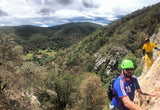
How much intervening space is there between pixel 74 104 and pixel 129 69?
18.4m

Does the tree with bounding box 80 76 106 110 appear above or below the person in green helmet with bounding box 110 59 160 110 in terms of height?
below

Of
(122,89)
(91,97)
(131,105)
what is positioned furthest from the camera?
(91,97)

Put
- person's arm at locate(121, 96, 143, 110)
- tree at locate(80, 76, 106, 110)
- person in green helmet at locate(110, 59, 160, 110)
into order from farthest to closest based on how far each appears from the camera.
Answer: tree at locate(80, 76, 106, 110) → person in green helmet at locate(110, 59, 160, 110) → person's arm at locate(121, 96, 143, 110)

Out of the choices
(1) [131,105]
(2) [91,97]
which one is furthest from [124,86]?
(2) [91,97]

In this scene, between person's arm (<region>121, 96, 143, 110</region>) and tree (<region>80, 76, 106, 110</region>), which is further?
tree (<region>80, 76, 106, 110</region>)

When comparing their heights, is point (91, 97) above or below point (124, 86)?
below

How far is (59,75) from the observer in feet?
57.8

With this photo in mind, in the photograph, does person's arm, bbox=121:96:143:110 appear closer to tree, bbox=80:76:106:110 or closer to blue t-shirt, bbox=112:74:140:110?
blue t-shirt, bbox=112:74:140:110

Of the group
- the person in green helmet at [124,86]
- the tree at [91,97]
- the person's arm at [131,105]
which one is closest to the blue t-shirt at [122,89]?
the person in green helmet at [124,86]

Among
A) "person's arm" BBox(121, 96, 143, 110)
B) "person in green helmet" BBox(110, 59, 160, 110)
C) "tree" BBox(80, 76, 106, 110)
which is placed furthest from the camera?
"tree" BBox(80, 76, 106, 110)

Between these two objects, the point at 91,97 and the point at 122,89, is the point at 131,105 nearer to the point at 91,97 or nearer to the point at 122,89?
the point at 122,89

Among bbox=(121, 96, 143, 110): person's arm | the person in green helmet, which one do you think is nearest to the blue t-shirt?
the person in green helmet

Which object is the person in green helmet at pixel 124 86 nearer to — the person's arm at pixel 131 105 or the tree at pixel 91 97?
the person's arm at pixel 131 105

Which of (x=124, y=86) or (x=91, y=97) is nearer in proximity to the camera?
(x=124, y=86)
